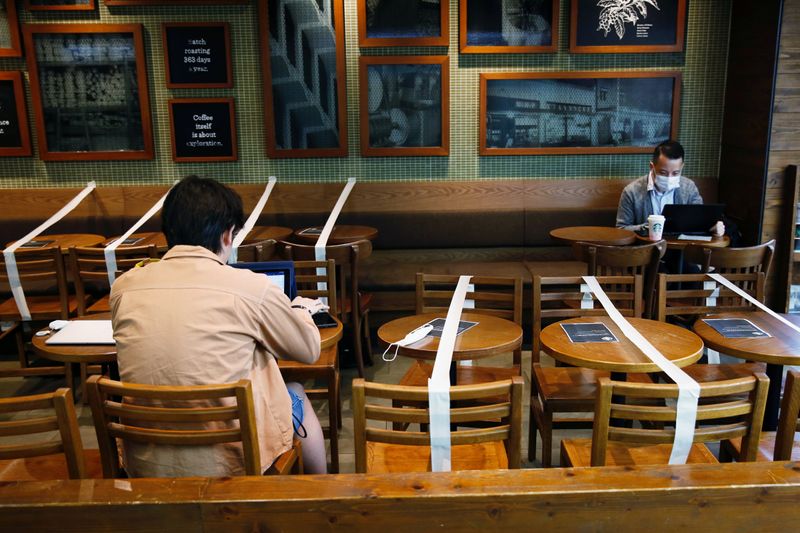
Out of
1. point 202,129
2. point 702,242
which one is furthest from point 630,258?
point 202,129

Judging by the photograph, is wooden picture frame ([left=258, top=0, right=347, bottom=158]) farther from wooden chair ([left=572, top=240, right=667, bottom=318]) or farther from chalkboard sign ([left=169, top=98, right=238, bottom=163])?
wooden chair ([left=572, top=240, right=667, bottom=318])

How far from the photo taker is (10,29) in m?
5.80

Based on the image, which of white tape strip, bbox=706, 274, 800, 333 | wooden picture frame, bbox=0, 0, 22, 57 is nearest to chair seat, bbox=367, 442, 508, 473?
white tape strip, bbox=706, 274, 800, 333

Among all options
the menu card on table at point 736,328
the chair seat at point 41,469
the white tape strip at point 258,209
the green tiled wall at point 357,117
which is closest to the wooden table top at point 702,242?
the menu card on table at point 736,328

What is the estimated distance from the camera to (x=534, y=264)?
577cm

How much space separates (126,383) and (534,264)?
13.8 ft

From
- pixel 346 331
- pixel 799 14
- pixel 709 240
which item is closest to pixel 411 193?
pixel 346 331

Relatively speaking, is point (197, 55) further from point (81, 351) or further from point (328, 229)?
point (81, 351)

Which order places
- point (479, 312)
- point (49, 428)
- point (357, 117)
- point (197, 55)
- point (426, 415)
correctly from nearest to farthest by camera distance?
1. point (49, 428)
2. point (426, 415)
3. point (479, 312)
4. point (197, 55)
5. point (357, 117)

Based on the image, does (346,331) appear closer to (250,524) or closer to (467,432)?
(467,432)

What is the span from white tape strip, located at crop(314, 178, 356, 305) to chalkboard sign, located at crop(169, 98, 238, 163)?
3.26 ft

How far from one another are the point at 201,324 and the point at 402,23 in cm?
436

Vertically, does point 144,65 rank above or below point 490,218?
above

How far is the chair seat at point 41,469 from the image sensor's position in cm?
241
